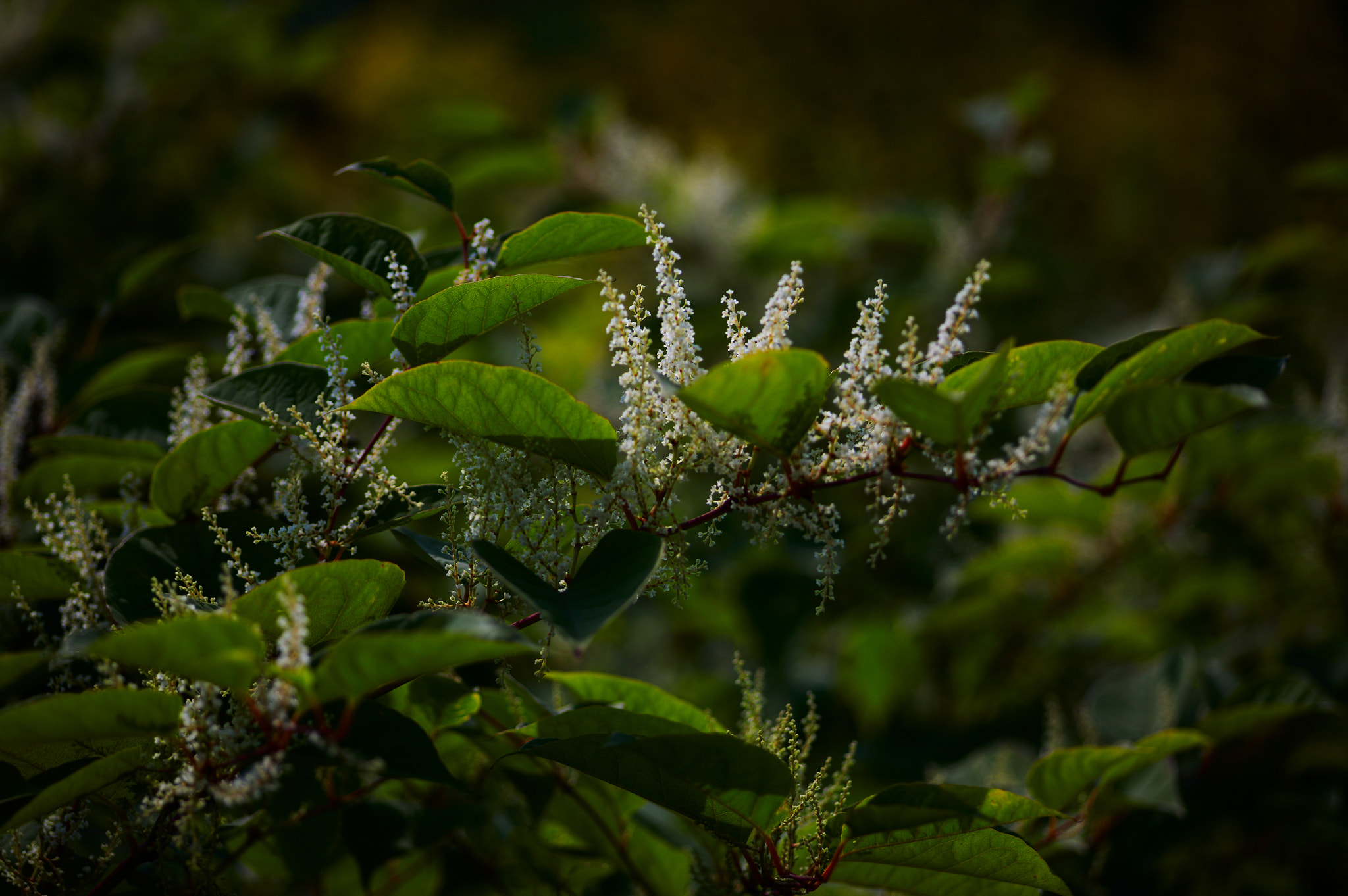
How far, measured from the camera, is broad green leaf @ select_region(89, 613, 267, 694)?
0.41 m

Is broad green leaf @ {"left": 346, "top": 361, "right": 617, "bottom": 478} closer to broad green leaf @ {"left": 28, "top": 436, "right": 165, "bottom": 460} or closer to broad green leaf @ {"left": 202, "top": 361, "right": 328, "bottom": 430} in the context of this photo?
broad green leaf @ {"left": 202, "top": 361, "right": 328, "bottom": 430}

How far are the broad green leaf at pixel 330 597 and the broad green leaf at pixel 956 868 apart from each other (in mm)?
367

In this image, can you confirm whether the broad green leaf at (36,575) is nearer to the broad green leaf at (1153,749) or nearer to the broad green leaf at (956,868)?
the broad green leaf at (956,868)

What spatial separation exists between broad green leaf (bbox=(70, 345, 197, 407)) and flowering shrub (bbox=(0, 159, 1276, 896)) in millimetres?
278

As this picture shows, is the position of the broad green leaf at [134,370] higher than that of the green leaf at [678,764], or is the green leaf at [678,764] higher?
the broad green leaf at [134,370]

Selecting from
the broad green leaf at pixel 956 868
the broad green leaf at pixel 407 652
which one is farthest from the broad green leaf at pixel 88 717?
the broad green leaf at pixel 956 868

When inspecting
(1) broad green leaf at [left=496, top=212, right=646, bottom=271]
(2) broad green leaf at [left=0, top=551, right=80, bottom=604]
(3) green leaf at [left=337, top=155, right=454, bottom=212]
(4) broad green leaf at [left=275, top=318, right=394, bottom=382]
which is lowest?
(2) broad green leaf at [left=0, top=551, right=80, bottom=604]

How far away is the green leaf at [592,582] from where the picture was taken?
0.45m

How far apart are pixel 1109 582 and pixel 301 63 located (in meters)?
2.47

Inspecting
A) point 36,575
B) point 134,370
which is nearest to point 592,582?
point 36,575

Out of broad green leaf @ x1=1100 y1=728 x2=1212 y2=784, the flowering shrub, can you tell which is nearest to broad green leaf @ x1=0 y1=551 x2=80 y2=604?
the flowering shrub

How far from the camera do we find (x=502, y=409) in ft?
1.72

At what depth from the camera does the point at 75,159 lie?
1909 mm

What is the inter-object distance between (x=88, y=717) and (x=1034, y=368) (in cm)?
61
